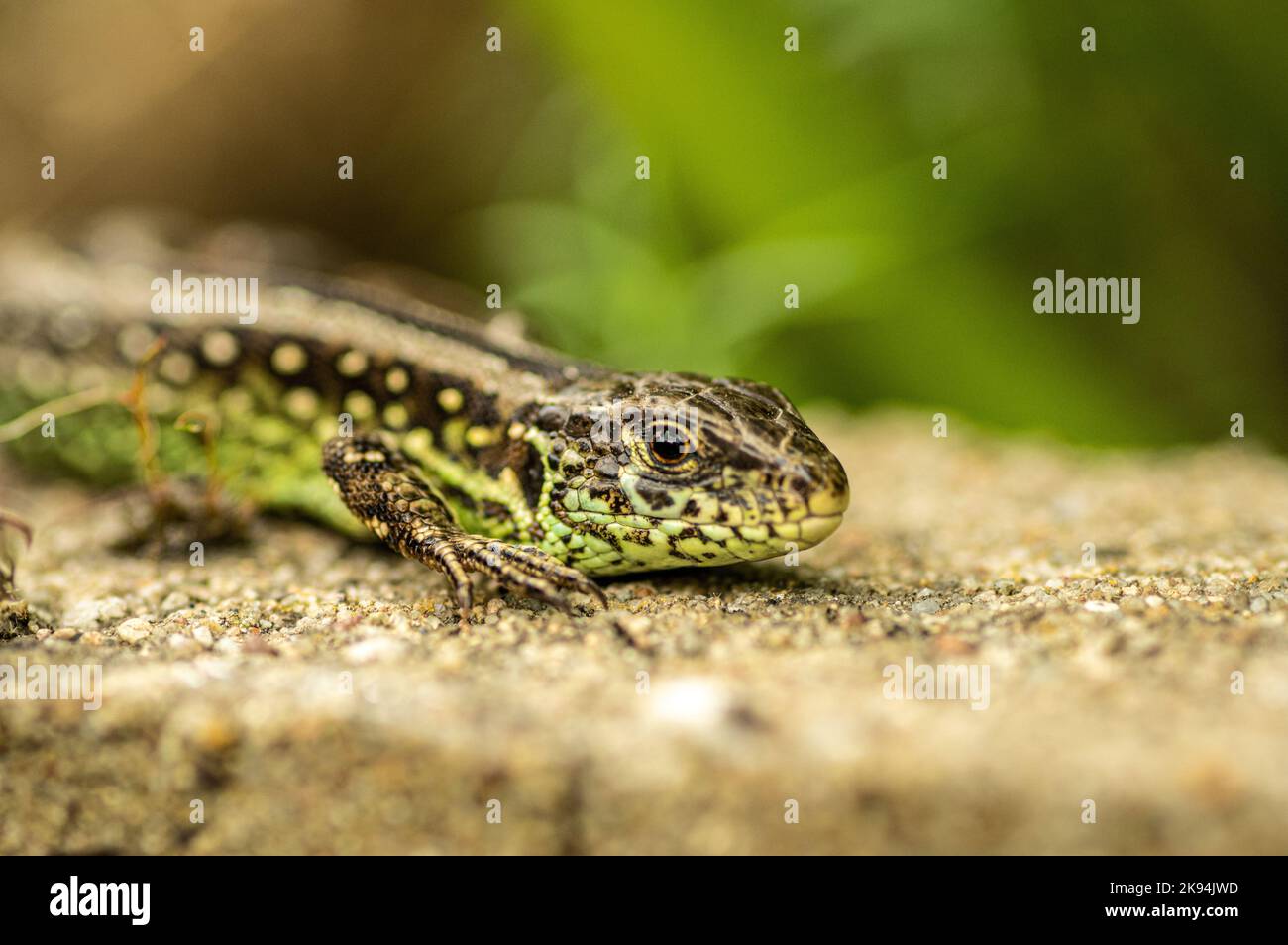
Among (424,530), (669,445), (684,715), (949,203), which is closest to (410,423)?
(424,530)

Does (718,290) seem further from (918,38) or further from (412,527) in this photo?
(412,527)

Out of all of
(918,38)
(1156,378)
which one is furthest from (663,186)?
(1156,378)

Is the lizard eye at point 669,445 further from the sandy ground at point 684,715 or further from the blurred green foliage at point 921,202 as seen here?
the blurred green foliage at point 921,202

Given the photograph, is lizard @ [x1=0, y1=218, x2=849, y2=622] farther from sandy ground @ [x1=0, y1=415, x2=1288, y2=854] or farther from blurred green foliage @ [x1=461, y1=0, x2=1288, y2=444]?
blurred green foliage @ [x1=461, y1=0, x2=1288, y2=444]

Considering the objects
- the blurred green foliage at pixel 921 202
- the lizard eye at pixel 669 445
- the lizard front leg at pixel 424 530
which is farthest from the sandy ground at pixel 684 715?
the blurred green foliage at pixel 921 202

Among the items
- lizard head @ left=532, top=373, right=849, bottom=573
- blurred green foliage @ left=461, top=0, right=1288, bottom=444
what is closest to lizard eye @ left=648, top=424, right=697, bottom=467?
lizard head @ left=532, top=373, right=849, bottom=573

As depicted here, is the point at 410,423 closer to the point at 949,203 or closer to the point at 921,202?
the point at 921,202

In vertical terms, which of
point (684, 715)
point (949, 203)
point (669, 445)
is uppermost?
point (949, 203)
